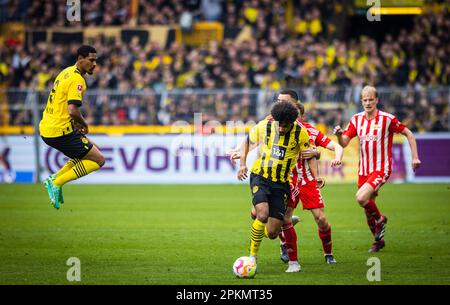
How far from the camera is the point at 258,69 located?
2634 cm

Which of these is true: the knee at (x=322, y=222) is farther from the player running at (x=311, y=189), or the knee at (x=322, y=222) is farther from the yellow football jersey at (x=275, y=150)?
the yellow football jersey at (x=275, y=150)

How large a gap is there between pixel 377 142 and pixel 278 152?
2.95m

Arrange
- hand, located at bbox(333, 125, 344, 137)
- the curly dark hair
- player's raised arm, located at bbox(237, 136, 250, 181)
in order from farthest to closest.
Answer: hand, located at bbox(333, 125, 344, 137)
player's raised arm, located at bbox(237, 136, 250, 181)
the curly dark hair

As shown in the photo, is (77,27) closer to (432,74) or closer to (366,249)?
(432,74)

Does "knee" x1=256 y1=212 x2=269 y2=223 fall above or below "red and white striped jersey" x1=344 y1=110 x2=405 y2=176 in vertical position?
below

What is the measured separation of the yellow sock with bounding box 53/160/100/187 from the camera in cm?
1223

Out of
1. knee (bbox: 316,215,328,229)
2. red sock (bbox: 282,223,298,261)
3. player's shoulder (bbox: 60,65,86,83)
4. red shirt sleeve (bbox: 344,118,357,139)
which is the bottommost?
red sock (bbox: 282,223,298,261)

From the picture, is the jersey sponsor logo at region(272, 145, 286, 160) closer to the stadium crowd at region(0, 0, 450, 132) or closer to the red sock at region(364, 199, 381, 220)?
the red sock at region(364, 199, 381, 220)

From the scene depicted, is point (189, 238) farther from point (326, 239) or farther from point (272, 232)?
point (272, 232)

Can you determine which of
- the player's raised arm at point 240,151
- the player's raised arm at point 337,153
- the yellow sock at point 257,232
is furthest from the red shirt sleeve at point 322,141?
the yellow sock at point 257,232

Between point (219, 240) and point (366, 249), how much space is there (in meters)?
2.24

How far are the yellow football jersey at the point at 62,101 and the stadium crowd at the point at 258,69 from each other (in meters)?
11.4

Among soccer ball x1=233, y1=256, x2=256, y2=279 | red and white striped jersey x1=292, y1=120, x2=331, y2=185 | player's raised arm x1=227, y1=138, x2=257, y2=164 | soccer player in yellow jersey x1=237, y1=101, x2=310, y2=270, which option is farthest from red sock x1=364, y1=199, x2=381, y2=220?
soccer ball x1=233, y1=256, x2=256, y2=279

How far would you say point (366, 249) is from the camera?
12.4 m
